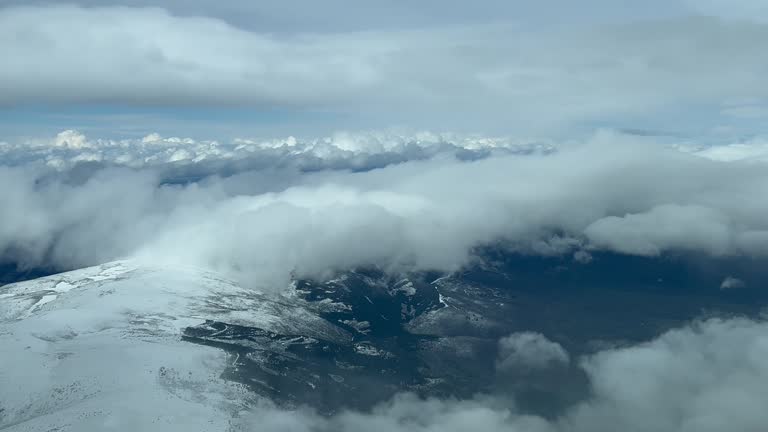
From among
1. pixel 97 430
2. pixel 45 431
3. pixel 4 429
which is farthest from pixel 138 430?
pixel 4 429

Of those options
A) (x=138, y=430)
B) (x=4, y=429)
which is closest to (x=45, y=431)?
(x=4, y=429)

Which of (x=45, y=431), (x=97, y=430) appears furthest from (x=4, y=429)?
(x=97, y=430)

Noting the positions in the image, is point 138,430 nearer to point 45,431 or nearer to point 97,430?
point 97,430

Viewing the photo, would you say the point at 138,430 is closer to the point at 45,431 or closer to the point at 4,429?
the point at 45,431

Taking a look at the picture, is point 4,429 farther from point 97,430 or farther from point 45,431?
point 97,430

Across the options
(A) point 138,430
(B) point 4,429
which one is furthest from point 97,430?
(B) point 4,429
